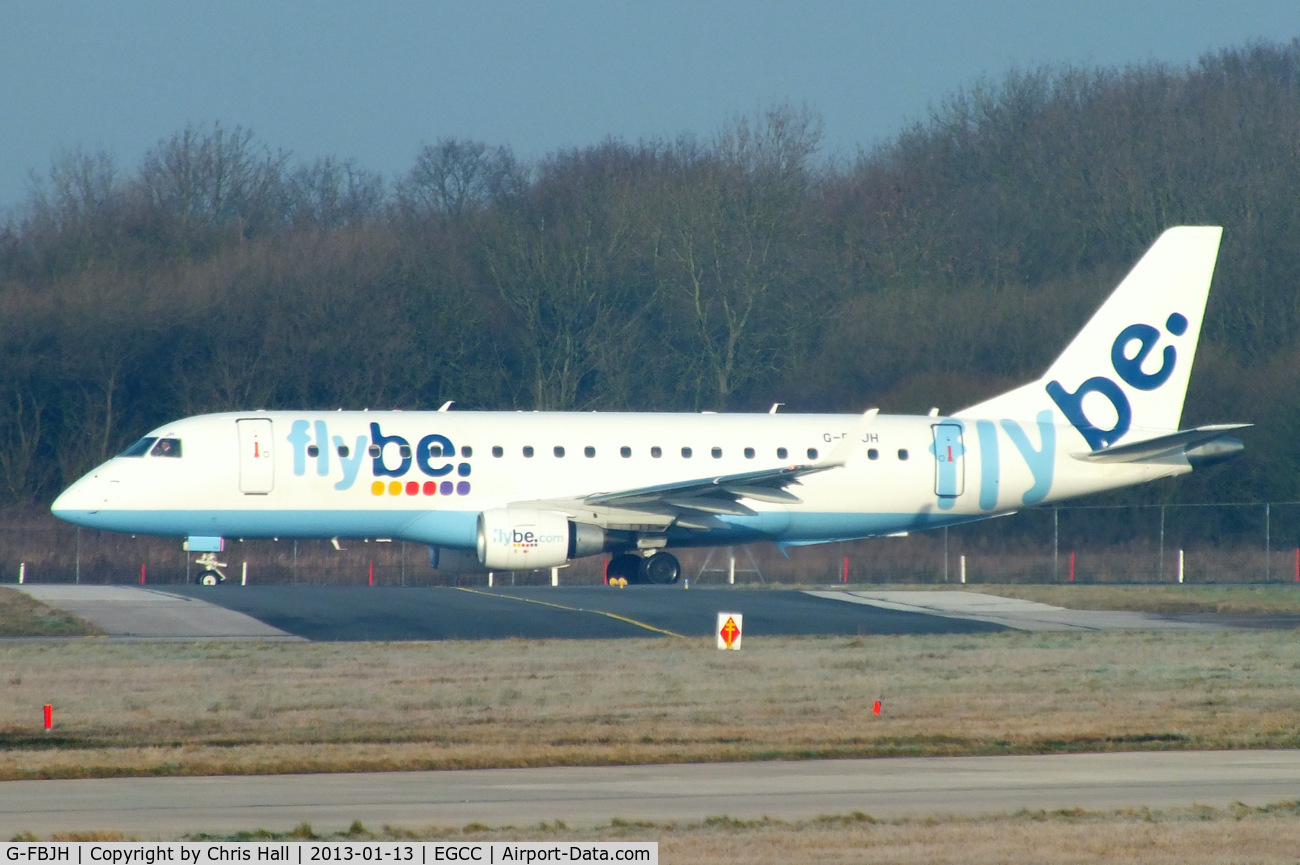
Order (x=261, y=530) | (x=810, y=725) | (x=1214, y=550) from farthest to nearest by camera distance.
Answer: (x=1214, y=550) → (x=261, y=530) → (x=810, y=725)

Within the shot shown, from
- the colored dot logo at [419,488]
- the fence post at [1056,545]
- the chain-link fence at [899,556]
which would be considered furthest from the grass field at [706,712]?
the fence post at [1056,545]

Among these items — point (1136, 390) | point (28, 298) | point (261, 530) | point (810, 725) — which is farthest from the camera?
point (28, 298)

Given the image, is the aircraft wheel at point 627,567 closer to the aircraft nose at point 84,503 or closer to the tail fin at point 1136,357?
the tail fin at point 1136,357

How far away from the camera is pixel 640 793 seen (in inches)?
481

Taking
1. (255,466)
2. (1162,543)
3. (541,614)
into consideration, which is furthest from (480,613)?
(1162,543)

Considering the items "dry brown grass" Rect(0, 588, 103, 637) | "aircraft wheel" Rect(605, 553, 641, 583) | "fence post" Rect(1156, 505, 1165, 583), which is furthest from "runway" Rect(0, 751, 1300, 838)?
"fence post" Rect(1156, 505, 1165, 583)

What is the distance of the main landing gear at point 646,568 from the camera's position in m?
34.7

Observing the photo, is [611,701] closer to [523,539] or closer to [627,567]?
[523,539]

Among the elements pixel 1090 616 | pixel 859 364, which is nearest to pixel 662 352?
pixel 859 364

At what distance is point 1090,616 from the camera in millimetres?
28312

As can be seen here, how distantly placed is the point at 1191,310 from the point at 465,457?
651 inches

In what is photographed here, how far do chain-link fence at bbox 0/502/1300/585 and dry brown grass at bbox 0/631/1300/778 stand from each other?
1777 centimetres

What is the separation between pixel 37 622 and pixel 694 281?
3945 centimetres

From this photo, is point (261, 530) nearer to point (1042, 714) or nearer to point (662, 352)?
point (1042, 714)
